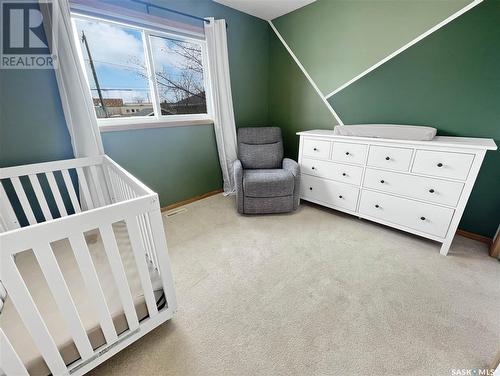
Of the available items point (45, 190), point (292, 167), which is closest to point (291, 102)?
point (292, 167)

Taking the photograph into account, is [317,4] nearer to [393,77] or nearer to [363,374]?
[393,77]

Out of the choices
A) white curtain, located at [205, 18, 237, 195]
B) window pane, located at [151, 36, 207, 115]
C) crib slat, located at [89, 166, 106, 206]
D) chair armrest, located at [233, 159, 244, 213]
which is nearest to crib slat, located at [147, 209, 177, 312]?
crib slat, located at [89, 166, 106, 206]

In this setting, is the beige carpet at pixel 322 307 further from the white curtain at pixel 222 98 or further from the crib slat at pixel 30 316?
the white curtain at pixel 222 98

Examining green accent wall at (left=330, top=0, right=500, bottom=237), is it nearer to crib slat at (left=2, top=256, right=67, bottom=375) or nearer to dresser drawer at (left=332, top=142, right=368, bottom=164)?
dresser drawer at (left=332, top=142, right=368, bottom=164)

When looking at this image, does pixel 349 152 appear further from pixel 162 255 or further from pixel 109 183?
pixel 109 183

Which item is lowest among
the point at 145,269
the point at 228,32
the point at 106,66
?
the point at 145,269

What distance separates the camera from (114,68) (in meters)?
2.04

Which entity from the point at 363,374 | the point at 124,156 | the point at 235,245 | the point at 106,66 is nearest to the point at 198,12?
the point at 106,66

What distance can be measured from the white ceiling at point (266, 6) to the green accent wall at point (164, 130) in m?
0.09

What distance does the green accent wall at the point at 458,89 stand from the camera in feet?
5.65

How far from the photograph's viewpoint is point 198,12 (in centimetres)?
234

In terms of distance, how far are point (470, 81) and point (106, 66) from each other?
3136mm

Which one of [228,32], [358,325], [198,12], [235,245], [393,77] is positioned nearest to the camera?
[358,325]

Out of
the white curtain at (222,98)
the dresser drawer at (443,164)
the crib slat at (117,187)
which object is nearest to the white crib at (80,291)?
the crib slat at (117,187)
